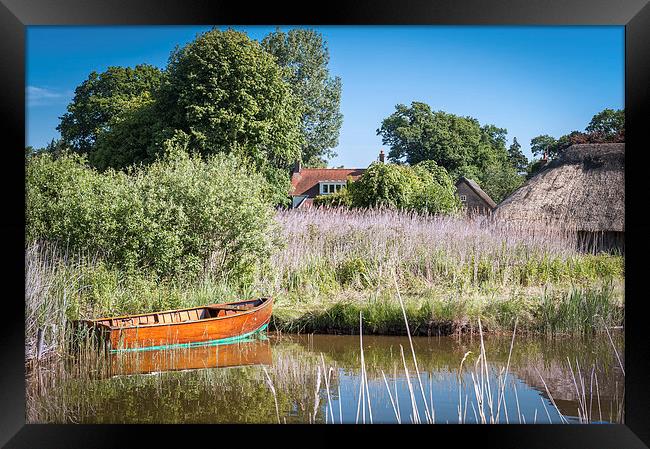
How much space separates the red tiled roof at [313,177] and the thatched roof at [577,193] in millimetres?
2613

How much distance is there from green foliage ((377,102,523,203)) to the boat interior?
4216 mm

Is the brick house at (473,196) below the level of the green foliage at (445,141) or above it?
below

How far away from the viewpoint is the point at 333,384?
5.55 metres

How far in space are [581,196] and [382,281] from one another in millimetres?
5082

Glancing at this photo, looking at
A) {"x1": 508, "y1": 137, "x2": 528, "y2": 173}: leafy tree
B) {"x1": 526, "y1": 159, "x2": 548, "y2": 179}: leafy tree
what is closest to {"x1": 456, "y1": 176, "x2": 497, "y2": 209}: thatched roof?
{"x1": 508, "y1": 137, "x2": 528, "y2": 173}: leafy tree

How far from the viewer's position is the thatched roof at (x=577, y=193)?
36.9 ft

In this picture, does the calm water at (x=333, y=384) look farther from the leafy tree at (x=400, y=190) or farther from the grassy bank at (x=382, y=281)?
the leafy tree at (x=400, y=190)

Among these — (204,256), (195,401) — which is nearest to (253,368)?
(195,401)

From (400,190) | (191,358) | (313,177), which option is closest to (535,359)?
(191,358)

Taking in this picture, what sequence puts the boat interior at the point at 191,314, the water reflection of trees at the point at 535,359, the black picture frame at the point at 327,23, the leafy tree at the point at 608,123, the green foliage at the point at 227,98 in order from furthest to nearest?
1. the leafy tree at the point at 608,123
2. the green foliage at the point at 227,98
3. the boat interior at the point at 191,314
4. the water reflection of trees at the point at 535,359
5. the black picture frame at the point at 327,23

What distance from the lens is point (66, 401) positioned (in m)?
4.93

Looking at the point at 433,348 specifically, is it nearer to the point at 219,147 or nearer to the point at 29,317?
the point at 29,317

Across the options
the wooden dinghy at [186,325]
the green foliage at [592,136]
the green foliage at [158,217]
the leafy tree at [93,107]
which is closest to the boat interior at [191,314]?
the wooden dinghy at [186,325]

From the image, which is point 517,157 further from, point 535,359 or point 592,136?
point 535,359
